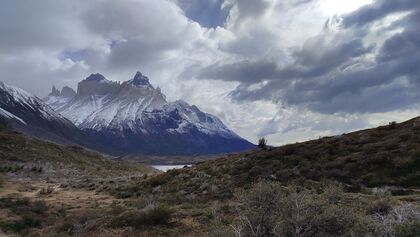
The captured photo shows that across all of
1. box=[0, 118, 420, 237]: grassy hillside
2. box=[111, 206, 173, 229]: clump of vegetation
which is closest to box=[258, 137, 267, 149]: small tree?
box=[0, 118, 420, 237]: grassy hillside

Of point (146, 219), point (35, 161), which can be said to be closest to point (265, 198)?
point (146, 219)

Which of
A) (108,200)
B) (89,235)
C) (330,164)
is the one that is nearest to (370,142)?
(330,164)

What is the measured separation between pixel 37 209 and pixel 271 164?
46.6 ft

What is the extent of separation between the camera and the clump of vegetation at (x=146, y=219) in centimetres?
1747

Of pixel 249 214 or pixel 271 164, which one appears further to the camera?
pixel 271 164

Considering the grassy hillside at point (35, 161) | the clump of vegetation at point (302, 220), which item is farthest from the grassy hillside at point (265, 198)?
the grassy hillside at point (35, 161)

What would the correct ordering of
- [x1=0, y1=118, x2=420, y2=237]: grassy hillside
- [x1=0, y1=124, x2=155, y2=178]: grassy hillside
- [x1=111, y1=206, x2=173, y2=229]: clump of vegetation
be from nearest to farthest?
[x1=0, y1=118, x2=420, y2=237]: grassy hillside < [x1=111, y1=206, x2=173, y2=229]: clump of vegetation < [x1=0, y1=124, x2=155, y2=178]: grassy hillside

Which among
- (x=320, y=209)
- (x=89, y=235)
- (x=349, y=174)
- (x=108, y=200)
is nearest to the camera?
(x=320, y=209)

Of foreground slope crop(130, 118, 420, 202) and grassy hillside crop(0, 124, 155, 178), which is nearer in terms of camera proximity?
foreground slope crop(130, 118, 420, 202)

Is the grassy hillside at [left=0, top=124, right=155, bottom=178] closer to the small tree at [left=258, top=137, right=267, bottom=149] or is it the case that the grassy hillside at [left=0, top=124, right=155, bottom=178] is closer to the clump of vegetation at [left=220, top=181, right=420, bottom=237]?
the small tree at [left=258, top=137, right=267, bottom=149]

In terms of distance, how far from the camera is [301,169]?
1054 inches

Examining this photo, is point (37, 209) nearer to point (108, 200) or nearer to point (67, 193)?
point (108, 200)

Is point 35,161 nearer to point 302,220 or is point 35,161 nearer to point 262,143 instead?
point 262,143

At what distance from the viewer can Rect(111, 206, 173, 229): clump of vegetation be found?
1747 centimetres
